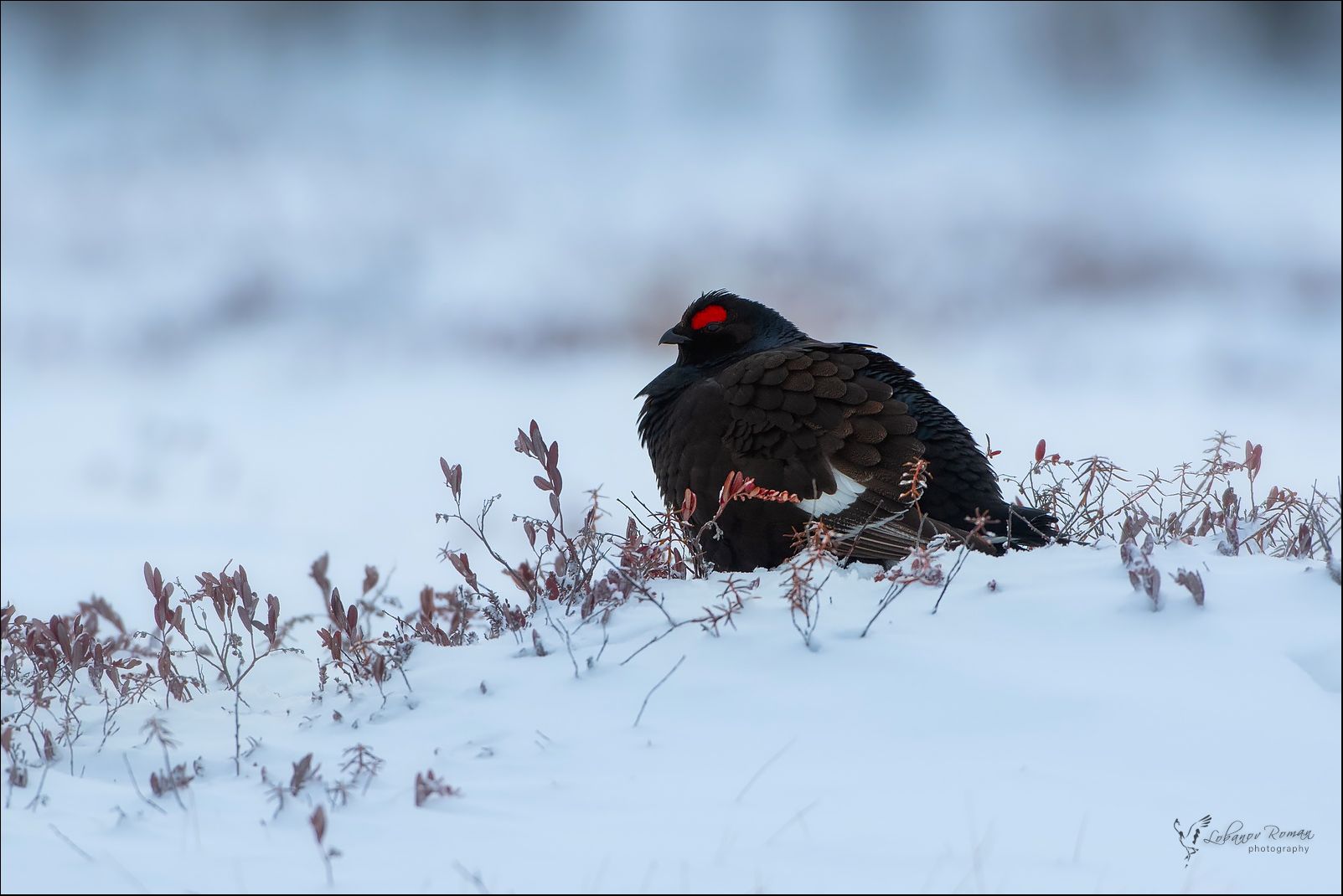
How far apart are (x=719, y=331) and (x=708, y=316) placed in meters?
0.11

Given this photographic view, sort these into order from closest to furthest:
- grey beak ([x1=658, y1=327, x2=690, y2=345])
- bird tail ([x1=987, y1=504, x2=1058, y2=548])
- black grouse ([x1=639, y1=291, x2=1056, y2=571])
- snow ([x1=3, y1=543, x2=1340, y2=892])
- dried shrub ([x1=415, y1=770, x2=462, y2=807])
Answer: snow ([x1=3, y1=543, x2=1340, y2=892]) < dried shrub ([x1=415, y1=770, x2=462, y2=807]) < bird tail ([x1=987, y1=504, x2=1058, y2=548]) < black grouse ([x1=639, y1=291, x2=1056, y2=571]) < grey beak ([x1=658, y1=327, x2=690, y2=345])

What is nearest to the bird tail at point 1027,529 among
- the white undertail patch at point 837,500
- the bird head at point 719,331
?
the white undertail patch at point 837,500

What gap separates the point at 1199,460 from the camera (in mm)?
5344

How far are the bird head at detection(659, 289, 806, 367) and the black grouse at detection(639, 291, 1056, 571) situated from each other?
79 cm

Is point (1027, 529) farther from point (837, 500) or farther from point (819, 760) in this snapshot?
point (819, 760)

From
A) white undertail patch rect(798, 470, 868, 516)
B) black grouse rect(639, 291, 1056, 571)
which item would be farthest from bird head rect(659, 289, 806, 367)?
white undertail patch rect(798, 470, 868, 516)

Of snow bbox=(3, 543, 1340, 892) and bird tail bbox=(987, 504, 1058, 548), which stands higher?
bird tail bbox=(987, 504, 1058, 548)

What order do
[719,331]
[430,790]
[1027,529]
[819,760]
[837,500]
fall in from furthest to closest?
[719,331]
[837,500]
[1027,529]
[819,760]
[430,790]

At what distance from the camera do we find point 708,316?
21.8 feet

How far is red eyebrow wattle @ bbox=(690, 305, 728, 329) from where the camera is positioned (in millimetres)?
6645

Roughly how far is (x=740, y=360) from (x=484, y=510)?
6.56 ft

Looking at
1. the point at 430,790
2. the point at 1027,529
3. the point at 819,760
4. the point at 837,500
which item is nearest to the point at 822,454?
the point at 837,500

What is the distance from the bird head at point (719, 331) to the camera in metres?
A: 6.63

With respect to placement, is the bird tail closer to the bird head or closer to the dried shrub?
the bird head
